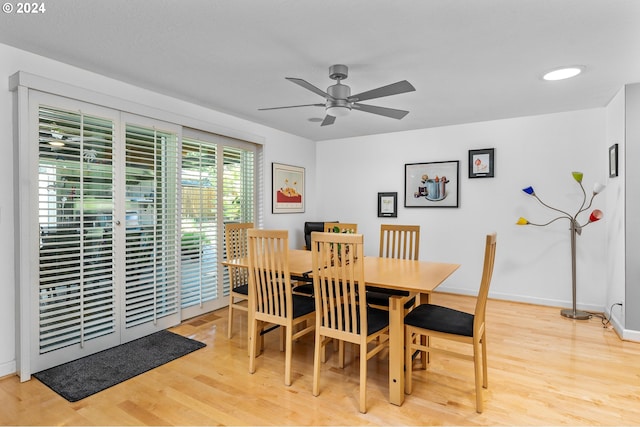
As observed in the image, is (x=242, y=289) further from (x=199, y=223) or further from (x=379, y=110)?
(x=379, y=110)

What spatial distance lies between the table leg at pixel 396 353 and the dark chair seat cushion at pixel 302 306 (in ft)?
2.15

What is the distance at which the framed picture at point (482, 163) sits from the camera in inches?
177

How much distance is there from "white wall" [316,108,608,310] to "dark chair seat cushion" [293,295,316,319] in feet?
8.68

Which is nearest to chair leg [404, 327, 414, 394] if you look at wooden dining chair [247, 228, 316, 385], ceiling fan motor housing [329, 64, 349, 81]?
wooden dining chair [247, 228, 316, 385]

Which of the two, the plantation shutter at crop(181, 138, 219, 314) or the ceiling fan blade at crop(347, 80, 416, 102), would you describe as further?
the plantation shutter at crop(181, 138, 219, 314)

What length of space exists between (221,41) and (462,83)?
2.09 metres

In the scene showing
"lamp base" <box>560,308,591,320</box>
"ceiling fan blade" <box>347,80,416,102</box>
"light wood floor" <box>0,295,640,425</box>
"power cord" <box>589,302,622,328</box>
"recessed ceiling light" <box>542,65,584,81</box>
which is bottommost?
"light wood floor" <box>0,295,640,425</box>

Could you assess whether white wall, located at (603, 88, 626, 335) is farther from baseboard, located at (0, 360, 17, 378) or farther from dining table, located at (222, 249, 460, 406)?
baseboard, located at (0, 360, 17, 378)

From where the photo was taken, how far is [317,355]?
2299 mm

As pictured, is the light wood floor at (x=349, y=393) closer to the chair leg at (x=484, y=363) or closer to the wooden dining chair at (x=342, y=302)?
the chair leg at (x=484, y=363)

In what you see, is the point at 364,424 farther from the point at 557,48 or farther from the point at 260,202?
the point at 260,202

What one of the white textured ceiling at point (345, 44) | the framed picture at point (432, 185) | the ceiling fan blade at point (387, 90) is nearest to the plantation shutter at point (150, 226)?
the white textured ceiling at point (345, 44)

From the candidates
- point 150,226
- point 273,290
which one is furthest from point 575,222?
point 150,226

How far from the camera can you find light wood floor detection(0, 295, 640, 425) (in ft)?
6.74
